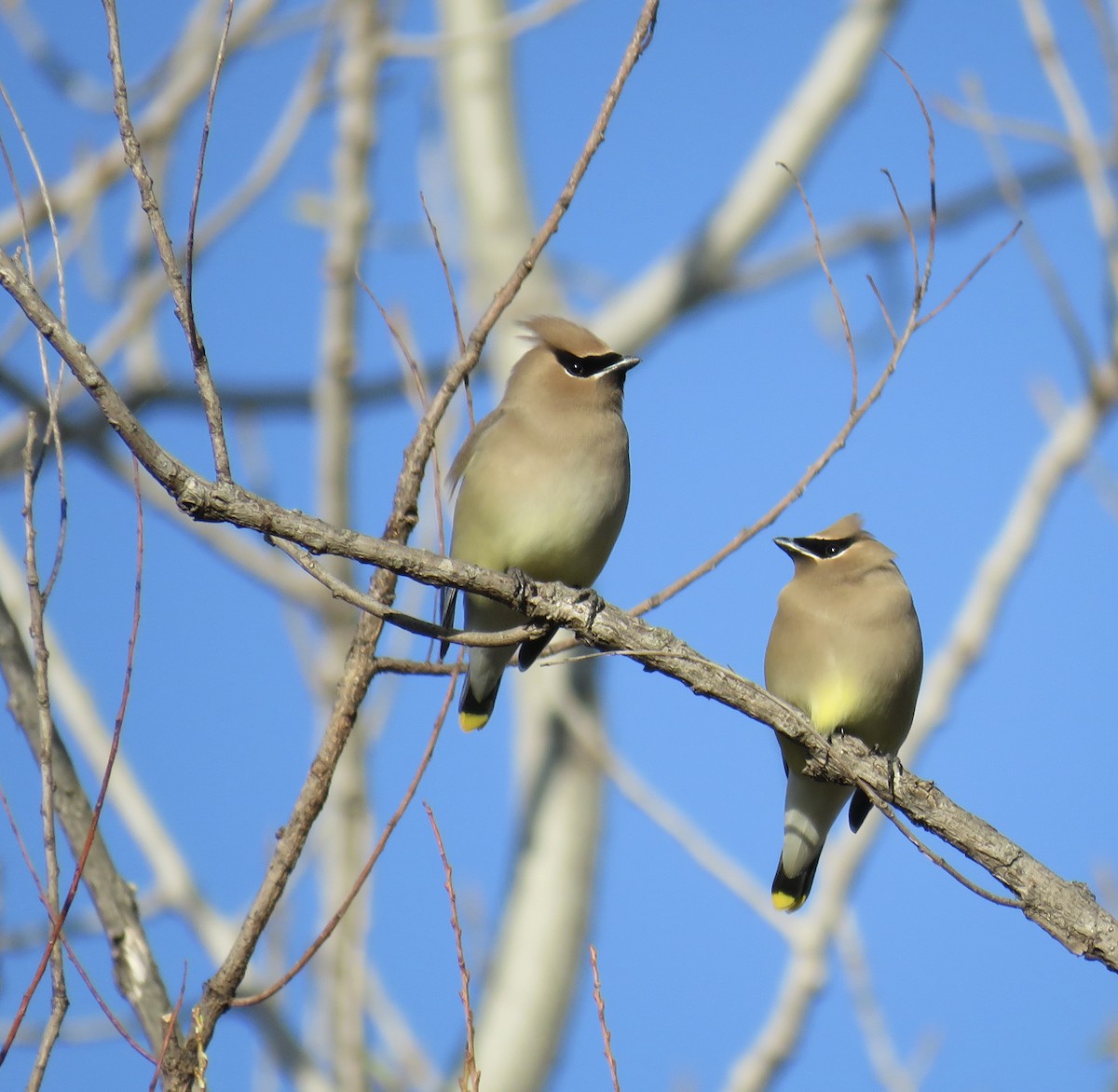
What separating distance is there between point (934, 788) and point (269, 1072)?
12.5ft

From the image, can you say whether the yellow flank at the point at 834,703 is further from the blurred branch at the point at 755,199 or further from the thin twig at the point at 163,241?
the blurred branch at the point at 755,199

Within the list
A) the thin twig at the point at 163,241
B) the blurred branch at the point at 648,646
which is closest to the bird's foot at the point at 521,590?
the blurred branch at the point at 648,646

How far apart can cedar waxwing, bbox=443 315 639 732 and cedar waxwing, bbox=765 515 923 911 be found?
0.63 metres

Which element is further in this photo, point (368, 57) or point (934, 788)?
point (368, 57)

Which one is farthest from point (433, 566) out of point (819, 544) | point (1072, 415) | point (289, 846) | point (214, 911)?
point (1072, 415)

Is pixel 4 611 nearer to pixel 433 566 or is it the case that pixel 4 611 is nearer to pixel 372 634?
pixel 372 634

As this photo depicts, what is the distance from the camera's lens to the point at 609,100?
10.5 feet

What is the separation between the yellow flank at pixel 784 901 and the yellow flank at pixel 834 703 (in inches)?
28.1

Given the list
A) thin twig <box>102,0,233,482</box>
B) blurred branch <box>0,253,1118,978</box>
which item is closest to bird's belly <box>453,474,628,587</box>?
blurred branch <box>0,253,1118,978</box>

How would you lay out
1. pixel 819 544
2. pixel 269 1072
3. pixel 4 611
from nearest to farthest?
pixel 4 611
pixel 819 544
pixel 269 1072

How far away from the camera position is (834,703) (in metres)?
4.43

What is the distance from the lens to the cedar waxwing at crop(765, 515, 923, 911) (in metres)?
4.41

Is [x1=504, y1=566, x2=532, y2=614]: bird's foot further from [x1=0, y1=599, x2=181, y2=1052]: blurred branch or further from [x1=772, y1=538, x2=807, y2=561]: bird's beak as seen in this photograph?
[x1=772, y1=538, x2=807, y2=561]: bird's beak

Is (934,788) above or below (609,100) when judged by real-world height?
below
